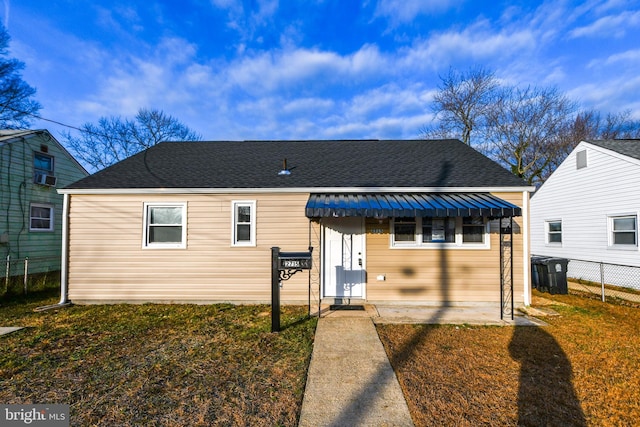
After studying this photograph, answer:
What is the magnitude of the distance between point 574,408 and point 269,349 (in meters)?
3.98

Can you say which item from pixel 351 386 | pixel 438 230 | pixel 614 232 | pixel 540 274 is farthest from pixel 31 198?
pixel 614 232

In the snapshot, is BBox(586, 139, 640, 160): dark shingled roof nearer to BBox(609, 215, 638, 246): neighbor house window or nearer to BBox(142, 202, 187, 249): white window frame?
BBox(609, 215, 638, 246): neighbor house window

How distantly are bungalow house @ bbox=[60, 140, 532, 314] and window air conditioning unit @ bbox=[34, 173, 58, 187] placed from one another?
572 centimetres

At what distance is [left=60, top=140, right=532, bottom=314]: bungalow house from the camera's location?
23.9ft

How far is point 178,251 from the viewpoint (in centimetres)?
756

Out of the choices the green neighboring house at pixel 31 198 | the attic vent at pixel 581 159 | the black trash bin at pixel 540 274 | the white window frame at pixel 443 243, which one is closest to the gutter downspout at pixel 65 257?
the green neighboring house at pixel 31 198

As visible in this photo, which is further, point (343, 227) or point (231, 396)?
point (343, 227)

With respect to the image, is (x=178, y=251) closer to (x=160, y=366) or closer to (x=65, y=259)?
(x=65, y=259)

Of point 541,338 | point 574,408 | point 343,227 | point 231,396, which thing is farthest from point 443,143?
point 231,396

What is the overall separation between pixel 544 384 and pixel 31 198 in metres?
16.4

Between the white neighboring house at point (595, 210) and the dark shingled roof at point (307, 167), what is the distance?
16.1 feet

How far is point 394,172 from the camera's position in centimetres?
809

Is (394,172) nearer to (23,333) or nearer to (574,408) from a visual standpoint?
Result: (574,408)

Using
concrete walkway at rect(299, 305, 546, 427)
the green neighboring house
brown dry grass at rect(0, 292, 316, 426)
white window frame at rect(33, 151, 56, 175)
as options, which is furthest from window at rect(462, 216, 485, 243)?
white window frame at rect(33, 151, 56, 175)
